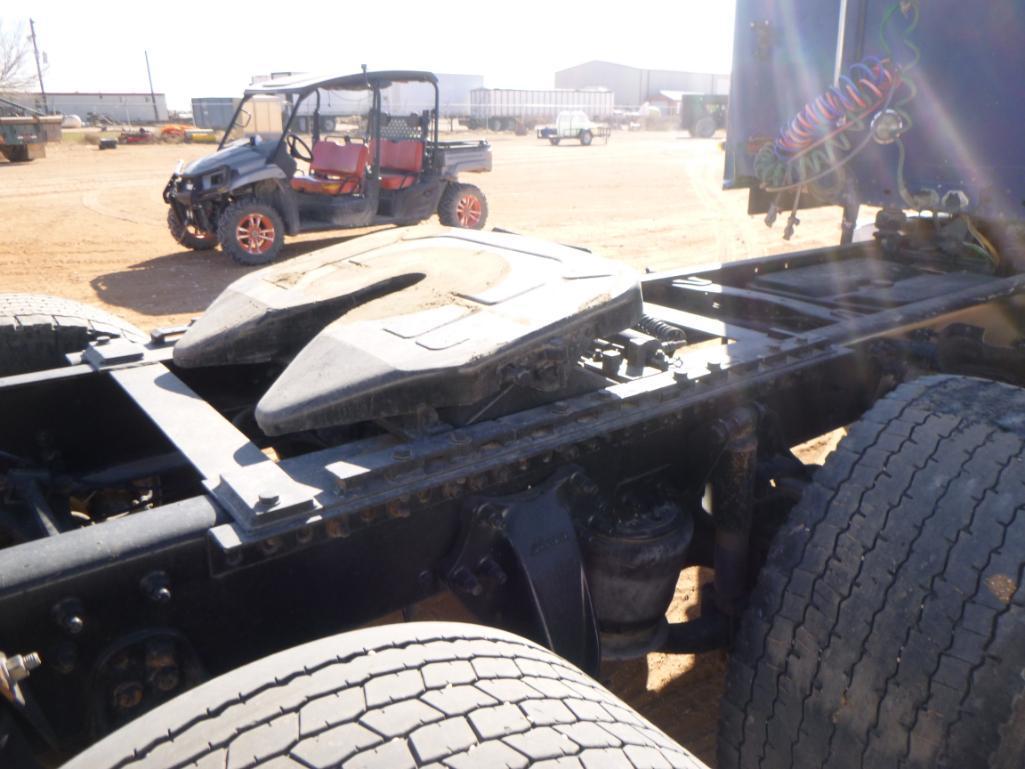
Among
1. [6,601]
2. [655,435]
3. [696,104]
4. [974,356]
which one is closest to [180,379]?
[6,601]

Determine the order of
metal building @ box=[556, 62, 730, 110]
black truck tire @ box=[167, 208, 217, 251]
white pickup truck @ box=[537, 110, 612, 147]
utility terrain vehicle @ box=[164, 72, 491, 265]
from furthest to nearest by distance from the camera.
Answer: metal building @ box=[556, 62, 730, 110] < white pickup truck @ box=[537, 110, 612, 147] < black truck tire @ box=[167, 208, 217, 251] < utility terrain vehicle @ box=[164, 72, 491, 265]

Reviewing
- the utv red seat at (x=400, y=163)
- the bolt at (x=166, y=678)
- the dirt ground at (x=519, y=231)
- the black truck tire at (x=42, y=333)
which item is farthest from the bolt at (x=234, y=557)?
the utv red seat at (x=400, y=163)

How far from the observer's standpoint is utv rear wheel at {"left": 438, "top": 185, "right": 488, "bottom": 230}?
12.4m

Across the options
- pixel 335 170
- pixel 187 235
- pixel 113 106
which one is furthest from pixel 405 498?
pixel 113 106

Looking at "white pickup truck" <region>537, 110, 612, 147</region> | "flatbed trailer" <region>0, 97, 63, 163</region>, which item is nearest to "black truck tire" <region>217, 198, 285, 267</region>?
"flatbed trailer" <region>0, 97, 63, 163</region>

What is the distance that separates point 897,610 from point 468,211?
1118 cm

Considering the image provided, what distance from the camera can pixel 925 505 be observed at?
2045mm

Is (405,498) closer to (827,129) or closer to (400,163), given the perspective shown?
(827,129)

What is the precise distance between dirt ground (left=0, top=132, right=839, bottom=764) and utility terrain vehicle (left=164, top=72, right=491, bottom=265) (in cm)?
61

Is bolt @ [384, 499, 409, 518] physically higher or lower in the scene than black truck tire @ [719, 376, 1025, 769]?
higher

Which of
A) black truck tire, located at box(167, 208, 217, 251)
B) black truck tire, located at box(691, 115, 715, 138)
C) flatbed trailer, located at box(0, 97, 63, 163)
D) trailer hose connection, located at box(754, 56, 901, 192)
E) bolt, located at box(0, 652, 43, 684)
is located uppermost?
trailer hose connection, located at box(754, 56, 901, 192)

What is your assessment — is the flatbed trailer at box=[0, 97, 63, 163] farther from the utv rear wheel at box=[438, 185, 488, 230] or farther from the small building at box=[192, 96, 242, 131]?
the small building at box=[192, 96, 242, 131]

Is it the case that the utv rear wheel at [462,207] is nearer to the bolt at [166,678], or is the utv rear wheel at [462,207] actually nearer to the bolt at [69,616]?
the bolt at [166,678]

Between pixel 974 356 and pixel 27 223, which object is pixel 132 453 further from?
pixel 27 223
